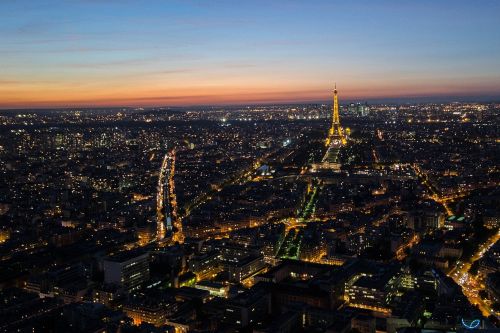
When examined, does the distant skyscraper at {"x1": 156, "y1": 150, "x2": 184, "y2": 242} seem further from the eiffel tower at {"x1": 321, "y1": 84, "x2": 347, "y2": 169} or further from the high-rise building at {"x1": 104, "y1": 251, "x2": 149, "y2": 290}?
the eiffel tower at {"x1": 321, "y1": 84, "x2": 347, "y2": 169}

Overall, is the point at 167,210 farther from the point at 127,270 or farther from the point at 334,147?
the point at 334,147

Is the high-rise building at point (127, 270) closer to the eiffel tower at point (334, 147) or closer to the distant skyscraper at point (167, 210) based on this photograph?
the distant skyscraper at point (167, 210)

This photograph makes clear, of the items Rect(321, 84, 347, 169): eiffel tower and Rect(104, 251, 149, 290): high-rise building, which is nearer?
Rect(104, 251, 149, 290): high-rise building

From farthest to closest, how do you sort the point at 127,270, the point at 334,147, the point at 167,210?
1. the point at 334,147
2. the point at 167,210
3. the point at 127,270

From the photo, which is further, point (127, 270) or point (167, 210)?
point (167, 210)

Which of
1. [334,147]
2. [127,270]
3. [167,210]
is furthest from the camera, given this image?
[334,147]

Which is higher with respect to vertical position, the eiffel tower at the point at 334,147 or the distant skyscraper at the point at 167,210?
the eiffel tower at the point at 334,147

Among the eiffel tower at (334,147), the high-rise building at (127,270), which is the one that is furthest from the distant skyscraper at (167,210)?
the eiffel tower at (334,147)

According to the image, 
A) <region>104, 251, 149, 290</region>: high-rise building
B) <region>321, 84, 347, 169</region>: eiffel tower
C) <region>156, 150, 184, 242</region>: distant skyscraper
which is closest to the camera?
<region>104, 251, 149, 290</region>: high-rise building

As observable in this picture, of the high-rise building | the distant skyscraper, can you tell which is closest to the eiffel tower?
the distant skyscraper

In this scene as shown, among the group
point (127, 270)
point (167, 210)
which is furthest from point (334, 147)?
point (127, 270)

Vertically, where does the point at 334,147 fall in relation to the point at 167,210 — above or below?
above
